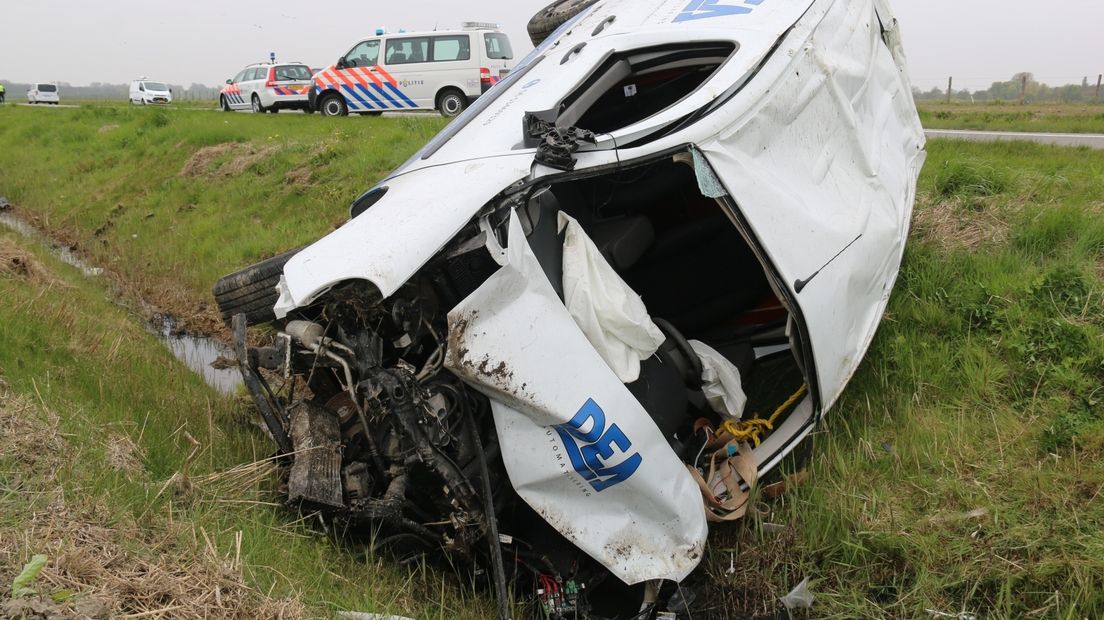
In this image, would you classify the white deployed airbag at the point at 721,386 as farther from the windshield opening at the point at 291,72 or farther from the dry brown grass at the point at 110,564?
the windshield opening at the point at 291,72

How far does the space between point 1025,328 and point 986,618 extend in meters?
1.62

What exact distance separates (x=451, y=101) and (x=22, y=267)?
28.9 feet

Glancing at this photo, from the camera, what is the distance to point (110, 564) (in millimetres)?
2428

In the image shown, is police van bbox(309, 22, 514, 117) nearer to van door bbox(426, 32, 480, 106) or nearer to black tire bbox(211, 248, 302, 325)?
van door bbox(426, 32, 480, 106)

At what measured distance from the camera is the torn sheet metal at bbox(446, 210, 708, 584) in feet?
9.00

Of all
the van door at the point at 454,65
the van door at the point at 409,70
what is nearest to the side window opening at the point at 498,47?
the van door at the point at 454,65

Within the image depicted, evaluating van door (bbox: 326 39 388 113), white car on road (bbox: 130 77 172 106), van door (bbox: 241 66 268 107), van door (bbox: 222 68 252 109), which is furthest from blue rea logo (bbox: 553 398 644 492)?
white car on road (bbox: 130 77 172 106)

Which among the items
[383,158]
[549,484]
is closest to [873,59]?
[549,484]

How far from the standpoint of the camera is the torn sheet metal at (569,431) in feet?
9.00

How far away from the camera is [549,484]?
289cm

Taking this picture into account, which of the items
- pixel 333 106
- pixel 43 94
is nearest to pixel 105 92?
pixel 43 94

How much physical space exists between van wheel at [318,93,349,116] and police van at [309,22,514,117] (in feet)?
0.28

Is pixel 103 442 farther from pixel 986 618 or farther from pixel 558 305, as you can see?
pixel 986 618

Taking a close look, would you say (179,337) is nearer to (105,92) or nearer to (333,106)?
(333,106)
